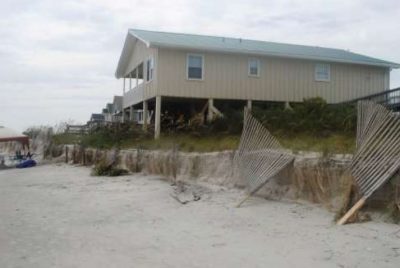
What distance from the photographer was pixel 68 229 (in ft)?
36.0

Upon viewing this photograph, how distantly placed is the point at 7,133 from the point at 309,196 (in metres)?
28.3

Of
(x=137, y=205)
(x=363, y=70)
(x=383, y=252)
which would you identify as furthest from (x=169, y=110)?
(x=383, y=252)

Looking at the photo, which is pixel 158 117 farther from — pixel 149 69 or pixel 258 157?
pixel 258 157

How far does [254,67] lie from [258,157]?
1321 cm

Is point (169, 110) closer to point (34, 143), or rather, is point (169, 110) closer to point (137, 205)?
Answer: point (137, 205)

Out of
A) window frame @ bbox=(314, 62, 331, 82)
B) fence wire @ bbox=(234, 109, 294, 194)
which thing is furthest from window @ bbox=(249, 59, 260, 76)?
fence wire @ bbox=(234, 109, 294, 194)

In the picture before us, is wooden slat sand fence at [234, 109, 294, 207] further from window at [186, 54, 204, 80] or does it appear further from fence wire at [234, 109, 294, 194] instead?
window at [186, 54, 204, 80]

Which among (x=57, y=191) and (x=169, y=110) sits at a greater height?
(x=169, y=110)

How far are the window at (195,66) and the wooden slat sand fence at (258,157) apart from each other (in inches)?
438

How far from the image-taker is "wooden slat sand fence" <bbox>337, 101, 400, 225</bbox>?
32.3 ft

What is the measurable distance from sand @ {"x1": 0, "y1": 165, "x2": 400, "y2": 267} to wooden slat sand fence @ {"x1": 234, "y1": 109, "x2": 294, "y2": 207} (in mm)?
511

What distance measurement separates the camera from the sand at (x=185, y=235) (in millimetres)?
8320

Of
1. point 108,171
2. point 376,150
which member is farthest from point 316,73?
point 376,150

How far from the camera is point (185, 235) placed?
33.2 feet
